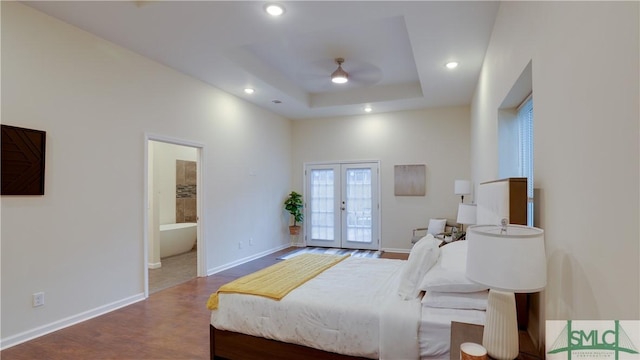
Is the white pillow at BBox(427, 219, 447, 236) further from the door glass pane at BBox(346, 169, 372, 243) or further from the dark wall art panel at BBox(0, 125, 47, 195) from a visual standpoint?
the dark wall art panel at BBox(0, 125, 47, 195)

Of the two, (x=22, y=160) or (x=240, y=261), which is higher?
(x=22, y=160)

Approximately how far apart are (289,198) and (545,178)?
5.93 meters

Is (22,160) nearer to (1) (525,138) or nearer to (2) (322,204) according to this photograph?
(1) (525,138)

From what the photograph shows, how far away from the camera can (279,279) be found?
278 centimetres

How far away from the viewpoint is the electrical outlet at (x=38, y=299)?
2945mm

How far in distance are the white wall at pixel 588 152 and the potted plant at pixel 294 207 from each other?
5691 millimetres

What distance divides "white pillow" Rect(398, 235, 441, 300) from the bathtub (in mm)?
5382

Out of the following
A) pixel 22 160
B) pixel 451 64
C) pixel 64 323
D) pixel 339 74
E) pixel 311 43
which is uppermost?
pixel 311 43

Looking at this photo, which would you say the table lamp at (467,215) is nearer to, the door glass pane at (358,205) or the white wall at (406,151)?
the white wall at (406,151)

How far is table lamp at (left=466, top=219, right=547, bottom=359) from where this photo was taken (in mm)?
1173

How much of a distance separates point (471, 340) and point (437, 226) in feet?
15.2

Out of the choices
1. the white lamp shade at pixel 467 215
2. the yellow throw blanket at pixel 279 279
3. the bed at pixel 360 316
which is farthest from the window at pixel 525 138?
the yellow throw blanket at pixel 279 279

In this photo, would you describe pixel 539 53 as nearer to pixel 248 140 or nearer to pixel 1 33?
pixel 1 33

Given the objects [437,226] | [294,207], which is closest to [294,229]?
[294,207]
